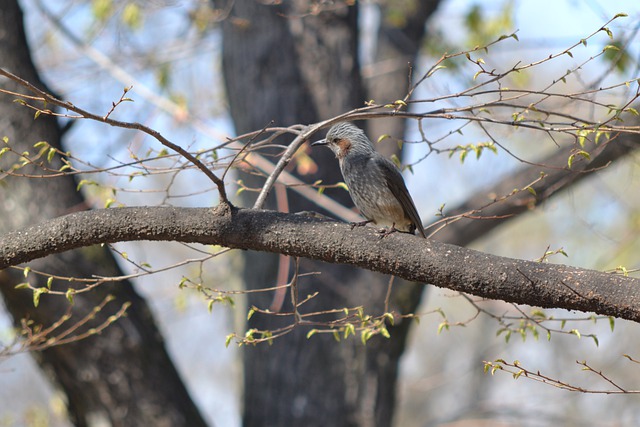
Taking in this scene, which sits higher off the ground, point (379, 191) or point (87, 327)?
point (379, 191)

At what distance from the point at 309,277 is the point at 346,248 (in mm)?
2637

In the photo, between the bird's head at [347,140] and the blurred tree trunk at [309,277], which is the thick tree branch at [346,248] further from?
the blurred tree trunk at [309,277]

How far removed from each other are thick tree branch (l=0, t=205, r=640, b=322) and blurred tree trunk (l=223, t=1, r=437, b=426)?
2.51m

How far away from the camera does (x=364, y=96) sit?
19.5 feet

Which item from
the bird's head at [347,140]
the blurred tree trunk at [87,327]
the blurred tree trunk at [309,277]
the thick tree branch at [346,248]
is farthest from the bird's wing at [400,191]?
the blurred tree trunk at [87,327]

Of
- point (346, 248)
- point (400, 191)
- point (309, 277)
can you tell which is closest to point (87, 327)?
point (309, 277)

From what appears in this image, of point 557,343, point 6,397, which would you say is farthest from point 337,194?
point 6,397

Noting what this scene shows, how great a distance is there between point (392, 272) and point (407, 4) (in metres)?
4.14

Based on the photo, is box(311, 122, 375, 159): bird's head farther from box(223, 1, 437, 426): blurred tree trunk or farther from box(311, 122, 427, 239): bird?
box(223, 1, 437, 426): blurred tree trunk

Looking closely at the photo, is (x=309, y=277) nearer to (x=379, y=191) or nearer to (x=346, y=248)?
(x=379, y=191)

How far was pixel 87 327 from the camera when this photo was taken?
423cm

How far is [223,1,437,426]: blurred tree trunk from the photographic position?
5086 millimetres

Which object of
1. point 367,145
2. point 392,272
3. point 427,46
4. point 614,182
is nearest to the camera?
point 392,272

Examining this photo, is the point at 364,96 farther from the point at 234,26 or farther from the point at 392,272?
the point at 392,272
